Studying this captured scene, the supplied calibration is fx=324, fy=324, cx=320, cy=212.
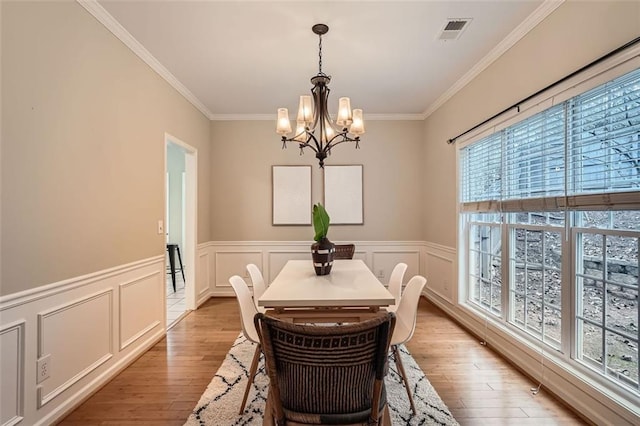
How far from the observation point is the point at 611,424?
1777mm

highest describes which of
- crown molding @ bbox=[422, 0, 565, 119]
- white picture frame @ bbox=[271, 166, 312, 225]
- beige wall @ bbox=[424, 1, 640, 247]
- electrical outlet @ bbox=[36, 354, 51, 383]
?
crown molding @ bbox=[422, 0, 565, 119]

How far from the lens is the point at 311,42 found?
2.73 meters

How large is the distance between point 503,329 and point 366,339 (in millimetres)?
2281

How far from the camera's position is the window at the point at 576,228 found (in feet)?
5.76

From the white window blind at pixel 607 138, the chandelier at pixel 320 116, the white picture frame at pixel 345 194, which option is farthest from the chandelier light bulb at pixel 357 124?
the white picture frame at pixel 345 194

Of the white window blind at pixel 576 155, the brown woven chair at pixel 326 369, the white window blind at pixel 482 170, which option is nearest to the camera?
the brown woven chair at pixel 326 369

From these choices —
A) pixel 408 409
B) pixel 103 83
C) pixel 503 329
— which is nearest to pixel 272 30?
pixel 103 83

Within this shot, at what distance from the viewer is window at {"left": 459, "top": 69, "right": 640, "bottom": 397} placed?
1.75m

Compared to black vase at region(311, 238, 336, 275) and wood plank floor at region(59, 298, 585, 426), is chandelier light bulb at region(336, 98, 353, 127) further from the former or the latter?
wood plank floor at region(59, 298, 585, 426)

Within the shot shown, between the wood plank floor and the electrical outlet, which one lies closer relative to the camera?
the electrical outlet

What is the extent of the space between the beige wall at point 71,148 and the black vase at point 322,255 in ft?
5.08

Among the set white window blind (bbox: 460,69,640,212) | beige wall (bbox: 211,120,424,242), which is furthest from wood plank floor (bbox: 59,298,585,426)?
beige wall (bbox: 211,120,424,242)

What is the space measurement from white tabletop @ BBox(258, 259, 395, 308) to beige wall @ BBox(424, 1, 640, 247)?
186 centimetres

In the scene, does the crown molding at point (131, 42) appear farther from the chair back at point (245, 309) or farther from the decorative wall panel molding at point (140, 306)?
the chair back at point (245, 309)
